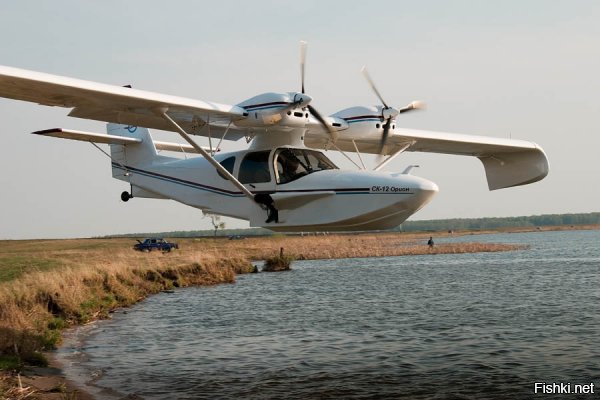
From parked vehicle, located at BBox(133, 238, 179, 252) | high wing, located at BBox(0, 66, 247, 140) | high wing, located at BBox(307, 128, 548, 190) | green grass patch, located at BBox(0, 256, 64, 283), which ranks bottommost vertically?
green grass patch, located at BBox(0, 256, 64, 283)

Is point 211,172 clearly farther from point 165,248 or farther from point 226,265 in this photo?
point 165,248

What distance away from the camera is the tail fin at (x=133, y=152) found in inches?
749

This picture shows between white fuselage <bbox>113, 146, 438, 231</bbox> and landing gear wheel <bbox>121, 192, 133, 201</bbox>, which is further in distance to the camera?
landing gear wheel <bbox>121, 192, 133, 201</bbox>

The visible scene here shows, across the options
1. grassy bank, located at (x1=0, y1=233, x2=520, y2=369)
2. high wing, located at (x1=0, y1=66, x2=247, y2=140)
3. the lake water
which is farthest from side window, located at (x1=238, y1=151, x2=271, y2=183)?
grassy bank, located at (x1=0, y1=233, x2=520, y2=369)

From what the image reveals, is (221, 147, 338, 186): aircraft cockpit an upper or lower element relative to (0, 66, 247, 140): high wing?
lower

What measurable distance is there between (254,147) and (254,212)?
1513 millimetres

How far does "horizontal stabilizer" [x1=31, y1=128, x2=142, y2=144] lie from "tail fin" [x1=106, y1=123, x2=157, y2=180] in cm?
21

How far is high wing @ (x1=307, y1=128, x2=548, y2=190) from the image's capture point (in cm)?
1870

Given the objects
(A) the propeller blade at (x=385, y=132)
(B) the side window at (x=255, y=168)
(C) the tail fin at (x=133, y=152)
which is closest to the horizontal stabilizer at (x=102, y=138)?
(C) the tail fin at (x=133, y=152)

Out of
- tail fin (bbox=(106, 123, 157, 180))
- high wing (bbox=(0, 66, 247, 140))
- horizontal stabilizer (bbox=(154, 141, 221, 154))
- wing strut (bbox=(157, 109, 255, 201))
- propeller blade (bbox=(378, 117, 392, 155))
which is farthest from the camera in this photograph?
horizontal stabilizer (bbox=(154, 141, 221, 154))

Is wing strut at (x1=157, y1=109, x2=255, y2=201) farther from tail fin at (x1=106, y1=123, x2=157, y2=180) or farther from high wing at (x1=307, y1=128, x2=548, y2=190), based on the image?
tail fin at (x1=106, y1=123, x2=157, y2=180)

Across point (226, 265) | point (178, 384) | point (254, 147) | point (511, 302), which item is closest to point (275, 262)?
point (226, 265)

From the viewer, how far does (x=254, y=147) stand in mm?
16250

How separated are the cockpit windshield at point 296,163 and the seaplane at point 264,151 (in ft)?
0.07
